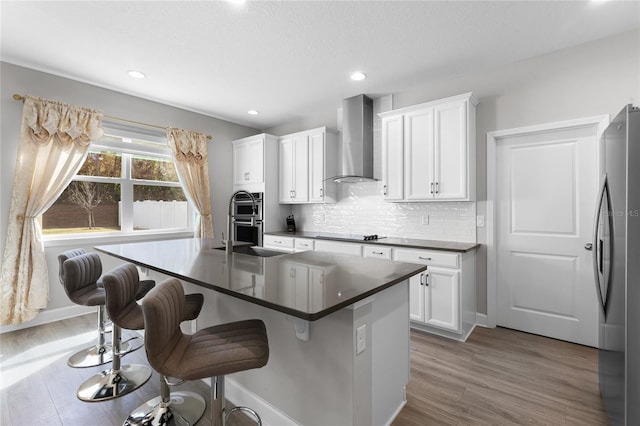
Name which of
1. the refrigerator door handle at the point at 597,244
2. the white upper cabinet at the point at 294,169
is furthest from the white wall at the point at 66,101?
the refrigerator door handle at the point at 597,244

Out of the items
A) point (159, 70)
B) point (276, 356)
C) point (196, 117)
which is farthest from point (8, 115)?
point (276, 356)

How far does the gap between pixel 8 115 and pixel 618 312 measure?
5.13m

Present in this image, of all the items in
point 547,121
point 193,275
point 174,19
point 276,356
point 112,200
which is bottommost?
point 276,356

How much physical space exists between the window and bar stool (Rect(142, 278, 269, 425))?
3135 millimetres

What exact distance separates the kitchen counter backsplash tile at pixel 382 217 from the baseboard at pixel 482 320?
80 cm

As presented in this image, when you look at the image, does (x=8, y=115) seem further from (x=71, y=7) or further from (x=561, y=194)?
(x=561, y=194)

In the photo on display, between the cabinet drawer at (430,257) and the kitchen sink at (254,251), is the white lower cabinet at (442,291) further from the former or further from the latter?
the kitchen sink at (254,251)

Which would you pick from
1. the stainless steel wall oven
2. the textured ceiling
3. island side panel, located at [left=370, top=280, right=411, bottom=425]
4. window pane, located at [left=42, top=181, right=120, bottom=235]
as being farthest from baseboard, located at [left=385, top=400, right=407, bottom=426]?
window pane, located at [left=42, top=181, right=120, bottom=235]

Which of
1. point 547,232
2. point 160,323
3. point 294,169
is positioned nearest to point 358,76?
point 294,169

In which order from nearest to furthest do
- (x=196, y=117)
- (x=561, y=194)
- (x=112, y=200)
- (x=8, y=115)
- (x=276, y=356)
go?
1. (x=276, y=356)
2. (x=561, y=194)
3. (x=8, y=115)
4. (x=112, y=200)
5. (x=196, y=117)

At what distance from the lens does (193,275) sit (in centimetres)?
155

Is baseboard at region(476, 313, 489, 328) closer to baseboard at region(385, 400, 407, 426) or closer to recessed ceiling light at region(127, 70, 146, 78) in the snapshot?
baseboard at region(385, 400, 407, 426)

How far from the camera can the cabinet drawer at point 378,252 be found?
125 inches

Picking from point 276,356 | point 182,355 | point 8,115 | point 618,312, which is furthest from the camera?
point 8,115
